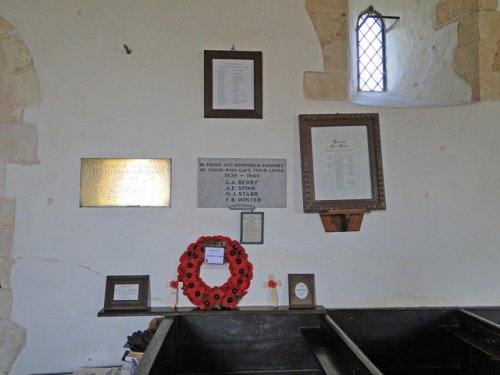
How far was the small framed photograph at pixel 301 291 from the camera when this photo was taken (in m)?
1.80

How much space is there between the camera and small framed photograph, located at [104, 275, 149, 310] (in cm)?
175

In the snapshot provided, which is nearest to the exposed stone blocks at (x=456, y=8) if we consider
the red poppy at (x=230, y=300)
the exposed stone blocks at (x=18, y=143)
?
the red poppy at (x=230, y=300)

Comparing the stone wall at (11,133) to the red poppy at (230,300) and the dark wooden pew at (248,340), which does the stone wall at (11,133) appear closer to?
the dark wooden pew at (248,340)

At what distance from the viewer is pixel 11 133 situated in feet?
5.77

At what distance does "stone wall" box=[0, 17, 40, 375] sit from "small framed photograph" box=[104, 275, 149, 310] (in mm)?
425

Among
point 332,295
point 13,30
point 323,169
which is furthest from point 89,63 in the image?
point 332,295

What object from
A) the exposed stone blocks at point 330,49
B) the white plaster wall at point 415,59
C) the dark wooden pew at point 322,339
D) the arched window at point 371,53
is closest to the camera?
the dark wooden pew at point 322,339

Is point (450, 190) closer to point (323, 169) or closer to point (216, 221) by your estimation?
point (323, 169)

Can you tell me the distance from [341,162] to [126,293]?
1.22 metres

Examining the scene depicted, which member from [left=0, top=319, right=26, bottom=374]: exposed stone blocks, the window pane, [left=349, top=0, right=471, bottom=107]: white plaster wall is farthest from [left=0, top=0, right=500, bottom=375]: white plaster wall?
the window pane

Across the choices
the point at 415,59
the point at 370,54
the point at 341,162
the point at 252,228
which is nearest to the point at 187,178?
the point at 252,228

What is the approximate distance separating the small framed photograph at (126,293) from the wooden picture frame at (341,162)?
2.89ft

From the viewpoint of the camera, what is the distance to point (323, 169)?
185 centimetres

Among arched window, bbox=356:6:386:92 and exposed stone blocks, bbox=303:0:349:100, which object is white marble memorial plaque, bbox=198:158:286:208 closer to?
exposed stone blocks, bbox=303:0:349:100
